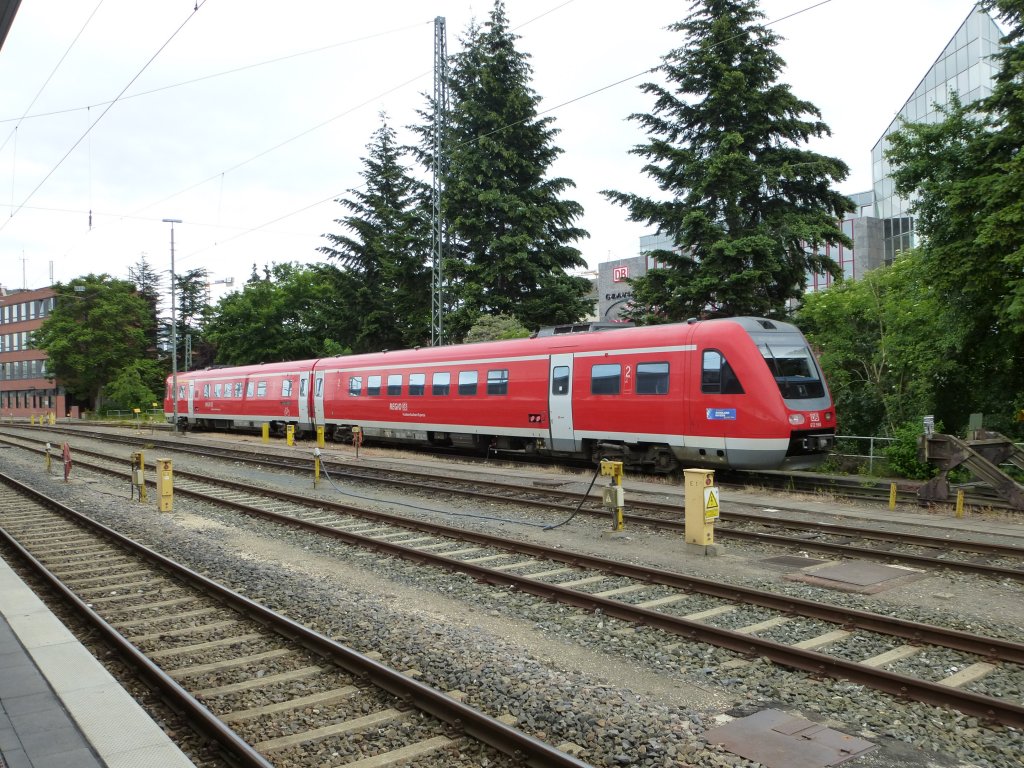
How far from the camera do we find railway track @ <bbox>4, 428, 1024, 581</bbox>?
9457 millimetres

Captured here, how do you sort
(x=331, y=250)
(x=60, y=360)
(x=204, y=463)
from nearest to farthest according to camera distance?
1. (x=204, y=463)
2. (x=331, y=250)
3. (x=60, y=360)

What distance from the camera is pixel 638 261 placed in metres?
79.6

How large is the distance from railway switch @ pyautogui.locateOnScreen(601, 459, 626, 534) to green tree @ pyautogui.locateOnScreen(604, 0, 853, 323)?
11.9 metres

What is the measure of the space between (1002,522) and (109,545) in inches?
533

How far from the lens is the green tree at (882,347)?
18.4 metres

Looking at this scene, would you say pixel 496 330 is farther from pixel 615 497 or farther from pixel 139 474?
pixel 615 497

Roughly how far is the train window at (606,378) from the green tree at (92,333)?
6458cm

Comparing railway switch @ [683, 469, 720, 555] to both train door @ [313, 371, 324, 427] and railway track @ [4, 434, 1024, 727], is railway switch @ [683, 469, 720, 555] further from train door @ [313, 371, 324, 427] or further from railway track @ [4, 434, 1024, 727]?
train door @ [313, 371, 324, 427]

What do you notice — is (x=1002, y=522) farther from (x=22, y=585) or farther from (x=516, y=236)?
(x=516, y=236)

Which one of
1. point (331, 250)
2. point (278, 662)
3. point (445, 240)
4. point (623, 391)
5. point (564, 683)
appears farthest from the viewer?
point (331, 250)

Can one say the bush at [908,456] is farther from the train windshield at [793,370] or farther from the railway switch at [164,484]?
the railway switch at [164,484]

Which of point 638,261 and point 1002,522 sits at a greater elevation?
point 638,261

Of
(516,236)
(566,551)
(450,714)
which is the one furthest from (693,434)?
(516,236)

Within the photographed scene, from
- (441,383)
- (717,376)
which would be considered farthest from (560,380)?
(441,383)
